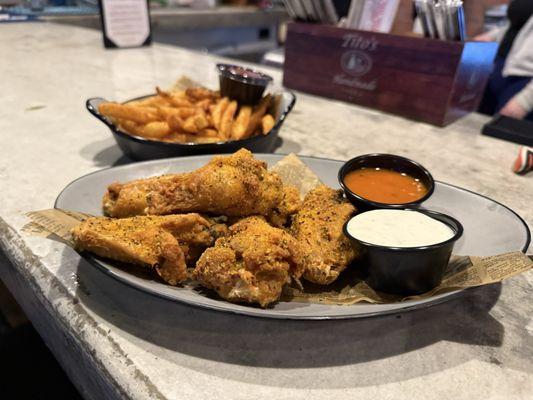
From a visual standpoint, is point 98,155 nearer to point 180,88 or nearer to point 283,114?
point 180,88

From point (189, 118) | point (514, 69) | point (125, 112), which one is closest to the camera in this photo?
point (125, 112)

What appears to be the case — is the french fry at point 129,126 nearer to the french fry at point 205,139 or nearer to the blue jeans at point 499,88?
the french fry at point 205,139

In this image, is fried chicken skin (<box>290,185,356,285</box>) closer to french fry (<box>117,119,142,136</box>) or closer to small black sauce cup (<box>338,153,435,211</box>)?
small black sauce cup (<box>338,153,435,211</box>)

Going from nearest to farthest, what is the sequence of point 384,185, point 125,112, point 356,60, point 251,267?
point 251,267, point 384,185, point 125,112, point 356,60

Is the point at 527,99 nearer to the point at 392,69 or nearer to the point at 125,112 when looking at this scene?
the point at 392,69

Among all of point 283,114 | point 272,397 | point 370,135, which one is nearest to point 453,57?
point 370,135

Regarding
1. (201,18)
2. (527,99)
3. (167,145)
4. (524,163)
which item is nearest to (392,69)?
(524,163)
